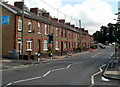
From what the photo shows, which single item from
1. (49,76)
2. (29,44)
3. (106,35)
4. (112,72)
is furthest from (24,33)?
(106,35)

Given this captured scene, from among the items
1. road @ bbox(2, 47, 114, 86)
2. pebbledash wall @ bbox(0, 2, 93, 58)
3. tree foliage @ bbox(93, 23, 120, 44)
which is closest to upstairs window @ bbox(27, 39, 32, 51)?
pebbledash wall @ bbox(0, 2, 93, 58)

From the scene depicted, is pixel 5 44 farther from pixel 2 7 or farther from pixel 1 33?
pixel 2 7

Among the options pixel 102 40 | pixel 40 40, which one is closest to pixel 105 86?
pixel 40 40

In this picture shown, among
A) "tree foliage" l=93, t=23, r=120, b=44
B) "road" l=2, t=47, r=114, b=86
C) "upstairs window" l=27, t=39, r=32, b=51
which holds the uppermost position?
"tree foliage" l=93, t=23, r=120, b=44

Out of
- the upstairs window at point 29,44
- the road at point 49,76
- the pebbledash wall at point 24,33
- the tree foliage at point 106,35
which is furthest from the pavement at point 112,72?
the tree foliage at point 106,35

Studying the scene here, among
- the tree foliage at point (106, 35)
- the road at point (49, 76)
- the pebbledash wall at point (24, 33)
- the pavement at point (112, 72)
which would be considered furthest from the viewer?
the tree foliage at point (106, 35)

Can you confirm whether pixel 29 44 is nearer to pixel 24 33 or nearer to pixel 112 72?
pixel 24 33

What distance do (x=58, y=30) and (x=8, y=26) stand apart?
16956 mm

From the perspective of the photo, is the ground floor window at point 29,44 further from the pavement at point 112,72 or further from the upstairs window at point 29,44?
the pavement at point 112,72

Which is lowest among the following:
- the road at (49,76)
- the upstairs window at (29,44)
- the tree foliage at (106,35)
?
the road at (49,76)

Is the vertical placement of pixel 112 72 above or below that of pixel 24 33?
below

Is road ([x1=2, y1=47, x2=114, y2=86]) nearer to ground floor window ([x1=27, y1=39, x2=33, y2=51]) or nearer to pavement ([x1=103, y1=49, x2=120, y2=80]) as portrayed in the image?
pavement ([x1=103, y1=49, x2=120, y2=80])

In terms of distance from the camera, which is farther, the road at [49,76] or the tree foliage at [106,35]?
the tree foliage at [106,35]

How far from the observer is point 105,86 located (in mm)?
9484
